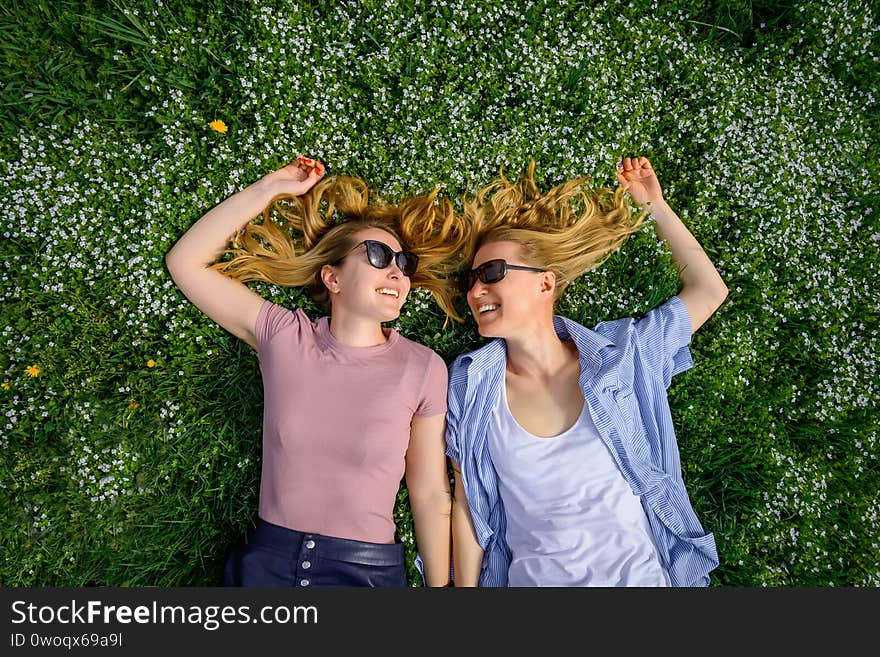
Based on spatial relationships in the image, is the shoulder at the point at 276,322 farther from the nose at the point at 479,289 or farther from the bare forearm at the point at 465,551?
the bare forearm at the point at 465,551

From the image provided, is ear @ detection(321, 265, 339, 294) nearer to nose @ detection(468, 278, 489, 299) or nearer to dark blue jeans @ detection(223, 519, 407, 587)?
nose @ detection(468, 278, 489, 299)

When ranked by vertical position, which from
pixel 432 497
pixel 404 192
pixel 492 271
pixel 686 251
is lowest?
pixel 432 497

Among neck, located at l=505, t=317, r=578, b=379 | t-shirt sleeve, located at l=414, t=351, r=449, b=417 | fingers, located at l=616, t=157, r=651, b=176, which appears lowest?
t-shirt sleeve, located at l=414, t=351, r=449, b=417

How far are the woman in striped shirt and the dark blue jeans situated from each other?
0.66 metres

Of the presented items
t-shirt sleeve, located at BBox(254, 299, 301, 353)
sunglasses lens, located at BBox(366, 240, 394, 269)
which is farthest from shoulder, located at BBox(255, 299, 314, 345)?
sunglasses lens, located at BBox(366, 240, 394, 269)

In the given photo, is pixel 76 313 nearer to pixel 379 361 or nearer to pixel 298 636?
pixel 379 361

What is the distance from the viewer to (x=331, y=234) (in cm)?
380

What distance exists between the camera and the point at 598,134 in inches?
165

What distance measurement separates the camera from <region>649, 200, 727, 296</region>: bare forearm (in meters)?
4.03

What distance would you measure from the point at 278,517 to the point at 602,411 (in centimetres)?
215

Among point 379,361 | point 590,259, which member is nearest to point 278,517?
point 379,361

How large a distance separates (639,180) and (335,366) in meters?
2.69

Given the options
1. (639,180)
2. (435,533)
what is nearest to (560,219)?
(639,180)

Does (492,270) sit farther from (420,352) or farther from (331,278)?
(331,278)
